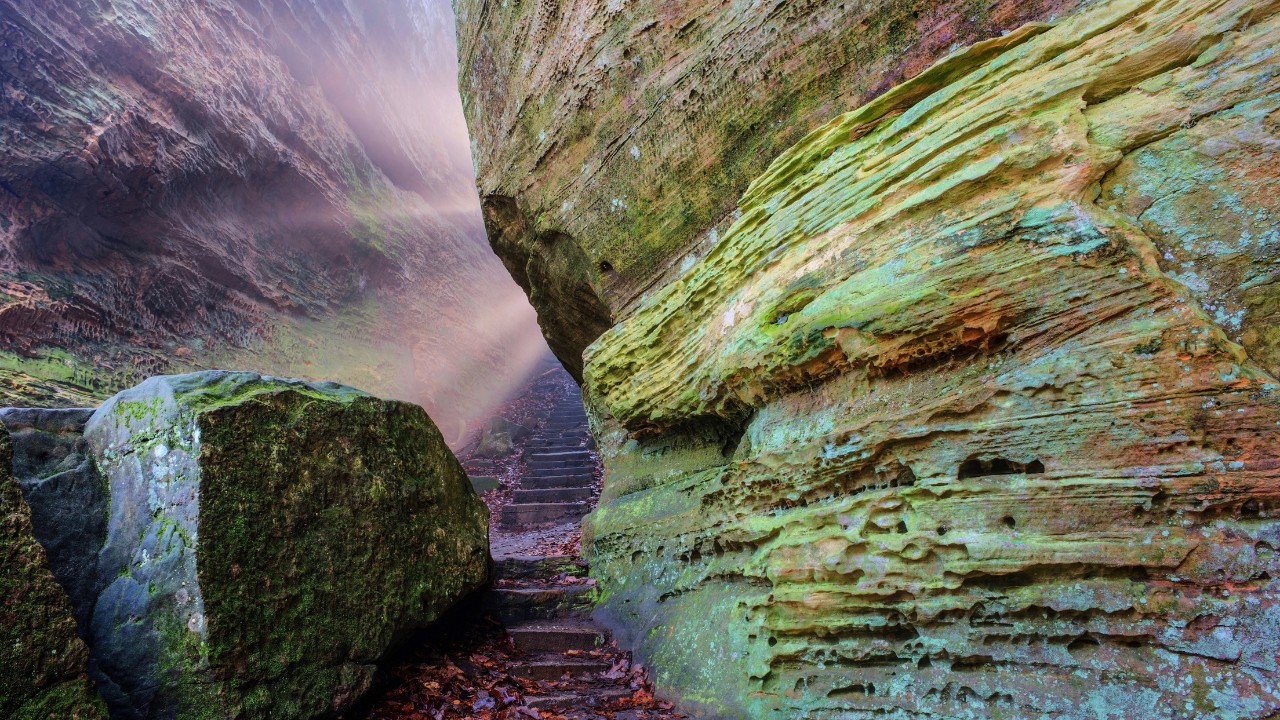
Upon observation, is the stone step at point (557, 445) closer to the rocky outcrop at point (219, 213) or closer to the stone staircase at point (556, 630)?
the rocky outcrop at point (219, 213)

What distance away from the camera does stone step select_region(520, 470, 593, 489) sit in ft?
39.7

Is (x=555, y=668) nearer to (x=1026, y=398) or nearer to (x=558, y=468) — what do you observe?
(x=1026, y=398)

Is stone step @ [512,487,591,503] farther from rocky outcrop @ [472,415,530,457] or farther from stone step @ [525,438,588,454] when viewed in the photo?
rocky outcrop @ [472,415,530,457]

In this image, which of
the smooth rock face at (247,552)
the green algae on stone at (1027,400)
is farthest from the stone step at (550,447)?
the green algae on stone at (1027,400)

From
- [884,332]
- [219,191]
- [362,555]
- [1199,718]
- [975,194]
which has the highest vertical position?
[219,191]

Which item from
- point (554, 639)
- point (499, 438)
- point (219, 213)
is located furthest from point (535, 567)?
point (219, 213)

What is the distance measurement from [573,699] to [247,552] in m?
2.50

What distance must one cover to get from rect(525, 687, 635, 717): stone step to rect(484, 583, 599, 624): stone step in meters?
1.68

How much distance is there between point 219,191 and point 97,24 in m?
3.39

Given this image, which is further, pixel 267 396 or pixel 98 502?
pixel 267 396

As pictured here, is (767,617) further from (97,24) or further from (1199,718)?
(97,24)

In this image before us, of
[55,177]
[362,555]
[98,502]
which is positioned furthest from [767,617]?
[55,177]

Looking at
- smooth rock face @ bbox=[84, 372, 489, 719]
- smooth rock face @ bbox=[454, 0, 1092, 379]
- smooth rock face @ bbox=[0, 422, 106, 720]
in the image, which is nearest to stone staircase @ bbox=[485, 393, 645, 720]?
smooth rock face @ bbox=[84, 372, 489, 719]

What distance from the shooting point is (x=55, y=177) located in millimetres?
8492
